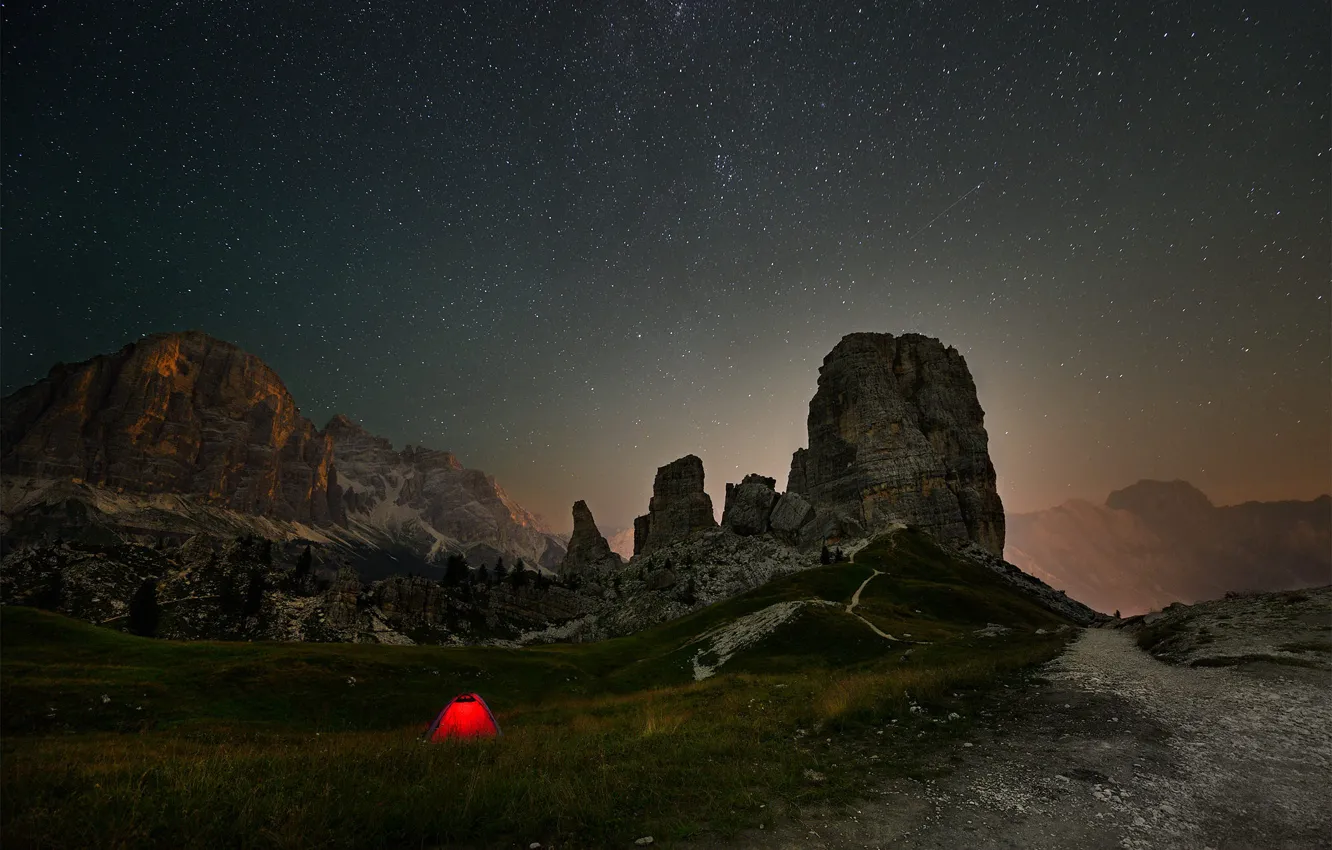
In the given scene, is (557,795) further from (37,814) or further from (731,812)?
(37,814)

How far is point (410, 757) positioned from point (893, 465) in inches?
7001

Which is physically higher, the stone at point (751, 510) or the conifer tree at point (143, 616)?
the stone at point (751, 510)

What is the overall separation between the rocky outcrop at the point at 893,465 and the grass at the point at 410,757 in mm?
126257

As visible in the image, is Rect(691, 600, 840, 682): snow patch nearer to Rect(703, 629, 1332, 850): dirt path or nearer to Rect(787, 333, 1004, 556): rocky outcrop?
Rect(703, 629, 1332, 850): dirt path

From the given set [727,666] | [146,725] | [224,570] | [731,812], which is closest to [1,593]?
[224,570]

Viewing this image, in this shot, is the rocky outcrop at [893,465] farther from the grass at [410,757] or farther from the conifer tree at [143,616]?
the conifer tree at [143,616]

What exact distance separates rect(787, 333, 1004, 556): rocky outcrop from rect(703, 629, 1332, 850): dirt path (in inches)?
5377

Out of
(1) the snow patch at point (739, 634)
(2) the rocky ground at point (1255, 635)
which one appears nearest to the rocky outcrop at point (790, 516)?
(1) the snow patch at point (739, 634)

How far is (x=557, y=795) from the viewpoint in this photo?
31.7 feet

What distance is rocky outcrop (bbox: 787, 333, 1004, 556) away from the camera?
6348 inches

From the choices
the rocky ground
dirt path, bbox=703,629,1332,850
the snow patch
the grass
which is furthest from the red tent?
the snow patch

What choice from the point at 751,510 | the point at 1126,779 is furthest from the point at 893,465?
the point at 1126,779

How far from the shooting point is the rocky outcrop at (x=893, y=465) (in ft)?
529

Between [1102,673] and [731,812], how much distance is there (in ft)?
74.0
